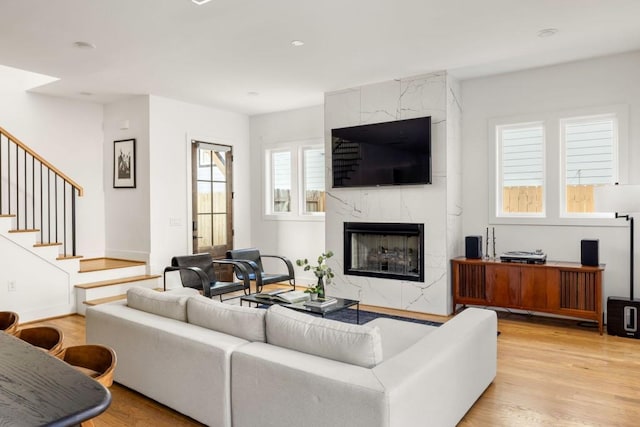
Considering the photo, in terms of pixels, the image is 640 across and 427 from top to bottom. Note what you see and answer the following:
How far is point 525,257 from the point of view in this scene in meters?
4.77

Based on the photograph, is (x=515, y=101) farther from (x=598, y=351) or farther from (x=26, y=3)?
(x=26, y=3)

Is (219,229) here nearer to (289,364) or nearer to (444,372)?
(289,364)

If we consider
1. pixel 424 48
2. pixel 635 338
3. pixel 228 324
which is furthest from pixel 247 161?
pixel 635 338

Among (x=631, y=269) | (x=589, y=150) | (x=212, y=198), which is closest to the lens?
(x=631, y=269)

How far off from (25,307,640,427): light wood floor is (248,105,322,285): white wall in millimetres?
3271

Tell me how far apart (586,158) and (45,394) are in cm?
532

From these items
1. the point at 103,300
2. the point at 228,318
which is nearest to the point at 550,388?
the point at 228,318

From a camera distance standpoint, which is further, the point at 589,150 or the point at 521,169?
the point at 521,169

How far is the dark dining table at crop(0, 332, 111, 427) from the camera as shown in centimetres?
113

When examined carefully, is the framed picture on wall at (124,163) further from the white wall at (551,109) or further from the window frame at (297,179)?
the white wall at (551,109)

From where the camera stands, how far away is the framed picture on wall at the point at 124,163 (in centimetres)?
631

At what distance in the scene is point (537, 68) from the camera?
505cm

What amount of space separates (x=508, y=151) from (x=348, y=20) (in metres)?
2.78

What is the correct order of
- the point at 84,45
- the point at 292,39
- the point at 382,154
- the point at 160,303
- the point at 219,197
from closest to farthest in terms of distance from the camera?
1. the point at 160,303
2. the point at 292,39
3. the point at 84,45
4. the point at 382,154
5. the point at 219,197
